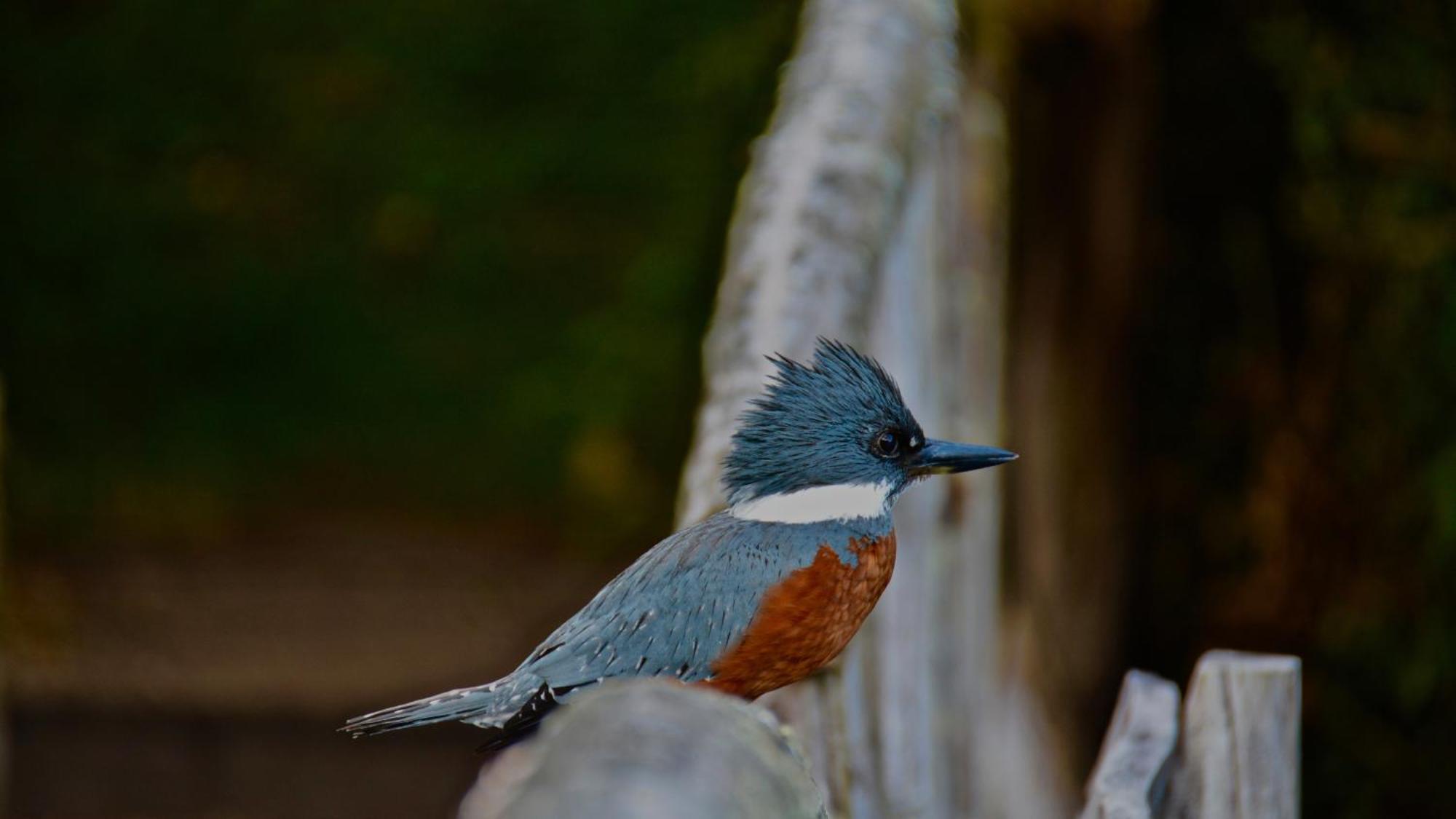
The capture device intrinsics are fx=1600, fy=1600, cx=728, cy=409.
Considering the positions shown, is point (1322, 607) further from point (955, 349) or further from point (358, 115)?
point (358, 115)

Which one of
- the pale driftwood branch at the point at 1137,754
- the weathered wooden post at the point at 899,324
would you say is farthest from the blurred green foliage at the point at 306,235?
the pale driftwood branch at the point at 1137,754

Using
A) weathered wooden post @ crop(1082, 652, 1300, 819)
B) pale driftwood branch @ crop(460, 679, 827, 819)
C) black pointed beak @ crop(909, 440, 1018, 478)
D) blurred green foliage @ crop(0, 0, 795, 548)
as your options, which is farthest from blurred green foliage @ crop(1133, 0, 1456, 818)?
pale driftwood branch @ crop(460, 679, 827, 819)

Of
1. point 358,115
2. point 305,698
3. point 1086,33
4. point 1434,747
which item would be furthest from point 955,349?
point 305,698

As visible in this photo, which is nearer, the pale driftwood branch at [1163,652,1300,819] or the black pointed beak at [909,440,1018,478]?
the pale driftwood branch at [1163,652,1300,819]

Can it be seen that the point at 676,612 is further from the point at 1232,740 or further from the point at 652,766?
the point at 652,766

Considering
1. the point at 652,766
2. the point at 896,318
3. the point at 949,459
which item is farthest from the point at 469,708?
the point at 896,318

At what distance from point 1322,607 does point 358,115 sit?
9.06ft

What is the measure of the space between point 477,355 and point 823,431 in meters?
3.16

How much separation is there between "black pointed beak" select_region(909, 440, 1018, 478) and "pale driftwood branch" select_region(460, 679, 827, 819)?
2.81ft

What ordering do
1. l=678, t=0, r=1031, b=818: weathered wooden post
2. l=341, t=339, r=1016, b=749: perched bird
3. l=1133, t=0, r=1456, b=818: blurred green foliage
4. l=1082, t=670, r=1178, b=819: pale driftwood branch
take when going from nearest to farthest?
l=1082, t=670, r=1178, b=819: pale driftwood branch, l=341, t=339, r=1016, b=749: perched bird, l=678, t=0, r=1031, b=818: weathered wooden post, l=1133, t=0, r=1456, b=818: blurred green foliage

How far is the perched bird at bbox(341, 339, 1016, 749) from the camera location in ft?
4.22

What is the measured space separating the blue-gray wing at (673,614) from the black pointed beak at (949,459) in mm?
199

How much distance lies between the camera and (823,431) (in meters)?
1.45

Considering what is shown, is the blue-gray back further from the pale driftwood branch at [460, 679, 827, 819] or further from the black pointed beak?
the pale driftwood branch at [460, 679, 827, 819]
